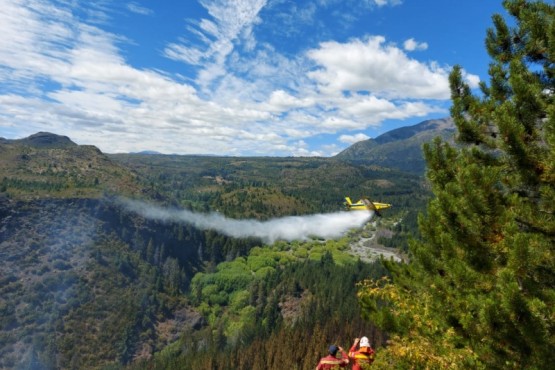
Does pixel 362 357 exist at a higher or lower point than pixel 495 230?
lower

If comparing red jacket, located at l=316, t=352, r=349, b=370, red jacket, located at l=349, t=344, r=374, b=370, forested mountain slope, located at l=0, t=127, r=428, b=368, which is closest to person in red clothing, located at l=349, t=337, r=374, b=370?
red jacket, located at l=349, t=344, r=374, b=370

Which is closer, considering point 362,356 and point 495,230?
point 495,230

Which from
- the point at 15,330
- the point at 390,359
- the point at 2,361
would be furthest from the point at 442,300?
the point at 15,330

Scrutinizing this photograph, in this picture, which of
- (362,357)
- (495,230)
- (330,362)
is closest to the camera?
(495,230)

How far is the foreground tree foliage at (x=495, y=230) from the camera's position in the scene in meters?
9.92

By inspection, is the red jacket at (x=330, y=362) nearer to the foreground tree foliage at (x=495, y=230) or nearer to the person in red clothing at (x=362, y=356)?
the person in red clothing at (x=362, y=356)

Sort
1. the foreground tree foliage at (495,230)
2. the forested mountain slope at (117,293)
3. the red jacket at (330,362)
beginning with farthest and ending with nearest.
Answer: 1. the forested mountain slope at (117,293)
2. the red jacket at (330,362)
3. the foreground tree foliage at (495,230)

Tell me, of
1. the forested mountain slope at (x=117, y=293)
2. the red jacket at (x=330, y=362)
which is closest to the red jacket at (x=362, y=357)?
the red jacket at (x=330, y=362)

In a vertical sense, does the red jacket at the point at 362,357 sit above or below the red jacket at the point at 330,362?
above

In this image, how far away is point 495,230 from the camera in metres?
12.3

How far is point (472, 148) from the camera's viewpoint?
16.0m

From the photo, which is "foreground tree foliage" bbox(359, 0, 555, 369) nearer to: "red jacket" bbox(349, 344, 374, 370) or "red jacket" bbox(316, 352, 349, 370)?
"red jacket" bbox(349, 344, 374, 370)

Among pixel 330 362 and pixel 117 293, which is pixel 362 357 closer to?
pixel 330 362

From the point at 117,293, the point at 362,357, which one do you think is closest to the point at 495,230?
the point at 362,357
